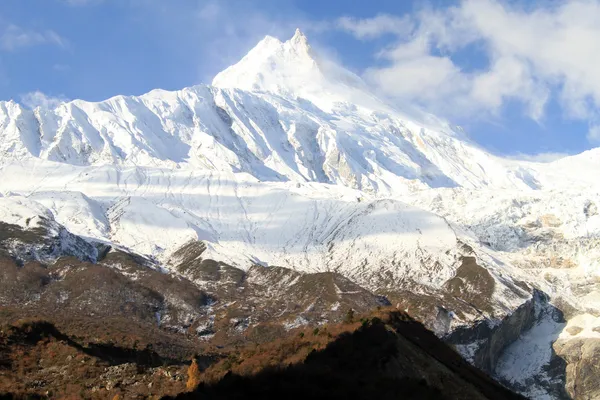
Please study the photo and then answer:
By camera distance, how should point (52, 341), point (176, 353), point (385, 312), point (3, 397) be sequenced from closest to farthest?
point (3, 397), point (52, 341), point (385, 312), point (176, 353)

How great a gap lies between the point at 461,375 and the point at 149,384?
31314mm

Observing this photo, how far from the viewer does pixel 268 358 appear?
203ft

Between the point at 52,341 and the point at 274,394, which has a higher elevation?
the point at 52,341

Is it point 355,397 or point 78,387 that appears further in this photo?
point 78,387

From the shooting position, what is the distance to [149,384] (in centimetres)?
6319

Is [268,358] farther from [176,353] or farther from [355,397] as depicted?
[176,353]

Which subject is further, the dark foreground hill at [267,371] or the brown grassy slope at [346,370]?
the dark foreground hill at [267,371]

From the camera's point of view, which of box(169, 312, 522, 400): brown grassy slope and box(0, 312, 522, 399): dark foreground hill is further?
box(0, 312, 522, 399): dark foreground hill

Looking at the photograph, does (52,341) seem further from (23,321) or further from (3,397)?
(3,397)

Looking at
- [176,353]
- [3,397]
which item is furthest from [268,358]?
[176,353]

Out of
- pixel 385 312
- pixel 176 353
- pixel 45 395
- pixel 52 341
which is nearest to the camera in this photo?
pixel 45 395

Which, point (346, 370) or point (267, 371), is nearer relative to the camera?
point (267, 371)

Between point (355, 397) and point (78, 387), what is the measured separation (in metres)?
25.1

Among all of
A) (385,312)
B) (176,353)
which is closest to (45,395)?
(385,312)
